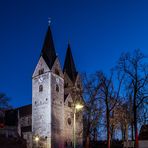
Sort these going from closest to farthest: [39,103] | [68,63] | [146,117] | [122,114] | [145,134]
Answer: [146,117], [122,114], [145,134], [39,103], [68,63]

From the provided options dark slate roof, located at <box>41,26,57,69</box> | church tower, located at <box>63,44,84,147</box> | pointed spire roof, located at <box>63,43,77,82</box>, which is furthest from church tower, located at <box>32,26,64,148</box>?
pointed spire roof, located at <box>63,43,77,82</box>

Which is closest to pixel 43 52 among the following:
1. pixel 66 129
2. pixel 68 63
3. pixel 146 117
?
pixel 68 63

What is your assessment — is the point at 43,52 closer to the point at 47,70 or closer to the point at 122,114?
the point at 47,70

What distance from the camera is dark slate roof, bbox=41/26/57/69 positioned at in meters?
64.7

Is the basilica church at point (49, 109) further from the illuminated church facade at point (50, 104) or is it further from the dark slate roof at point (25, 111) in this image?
the dark slate roof at point (25, 111)

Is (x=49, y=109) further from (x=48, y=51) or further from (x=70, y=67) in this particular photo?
(x=70, y=67)

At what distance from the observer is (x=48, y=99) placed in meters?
61.6

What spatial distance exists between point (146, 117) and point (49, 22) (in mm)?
41187

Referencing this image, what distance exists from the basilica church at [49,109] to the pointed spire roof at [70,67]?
4.86 feet

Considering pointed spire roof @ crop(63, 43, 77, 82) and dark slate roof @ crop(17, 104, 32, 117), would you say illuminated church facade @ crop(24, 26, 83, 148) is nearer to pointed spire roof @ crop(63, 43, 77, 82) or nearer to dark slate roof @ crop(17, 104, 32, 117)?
pointed spire roof @ crop(63, 43, 77, 82)

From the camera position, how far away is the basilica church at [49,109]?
196 feet

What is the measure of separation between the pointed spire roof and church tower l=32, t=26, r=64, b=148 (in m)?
5.30

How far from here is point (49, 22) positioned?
67.5 meters

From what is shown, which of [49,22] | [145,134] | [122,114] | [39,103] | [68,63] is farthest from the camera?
[68,63]
